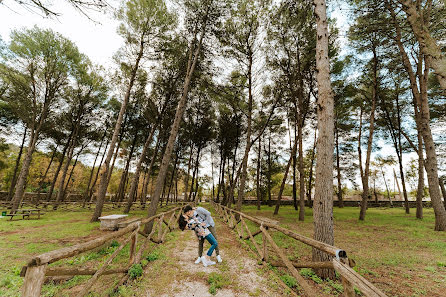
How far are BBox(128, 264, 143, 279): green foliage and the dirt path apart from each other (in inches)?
6.5

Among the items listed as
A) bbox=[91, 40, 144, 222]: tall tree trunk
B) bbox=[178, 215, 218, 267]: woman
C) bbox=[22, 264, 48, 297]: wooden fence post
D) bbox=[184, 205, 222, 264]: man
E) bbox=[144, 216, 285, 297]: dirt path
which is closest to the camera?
bbox=[22, 264, 48, 297]: wooden fence post

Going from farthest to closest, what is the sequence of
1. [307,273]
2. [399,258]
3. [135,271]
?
[399,258] → [307,273] → [135,271]

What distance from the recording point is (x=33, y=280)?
1546 millimetres

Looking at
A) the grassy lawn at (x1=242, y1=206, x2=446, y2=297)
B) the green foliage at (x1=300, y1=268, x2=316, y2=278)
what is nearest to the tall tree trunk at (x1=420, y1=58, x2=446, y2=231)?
the grassy lawn at (x1=242, y1=206, x2=446, y2=297)

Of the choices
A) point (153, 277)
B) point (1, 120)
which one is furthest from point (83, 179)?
point (153, 277)

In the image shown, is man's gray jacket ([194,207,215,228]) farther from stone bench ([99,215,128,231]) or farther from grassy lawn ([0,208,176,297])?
stone bench ([99,215,128,231])

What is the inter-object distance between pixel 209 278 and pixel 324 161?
3781 millimetres

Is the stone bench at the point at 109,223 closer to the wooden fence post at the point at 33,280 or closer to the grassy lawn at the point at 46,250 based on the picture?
the grassy lawn at the point at 46,250

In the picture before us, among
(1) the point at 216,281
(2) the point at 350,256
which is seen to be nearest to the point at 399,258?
(2) the point at 350,256

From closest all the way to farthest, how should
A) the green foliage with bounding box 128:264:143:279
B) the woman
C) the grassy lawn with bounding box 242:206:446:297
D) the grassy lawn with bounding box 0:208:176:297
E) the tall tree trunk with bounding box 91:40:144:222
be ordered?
the grassy lawn with bounding box 0:208:176:297 → the green foliage with bounding box 128:264:143:279 → the grassy lawn with bounding box 242:206:446:297 → the woman → the tall tree trunk with bounding box 91:40:144:222

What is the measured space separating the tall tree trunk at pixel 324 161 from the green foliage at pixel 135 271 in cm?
401

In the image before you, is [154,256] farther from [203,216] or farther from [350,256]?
[350,256]

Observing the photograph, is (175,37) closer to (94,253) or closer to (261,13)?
(261,13)

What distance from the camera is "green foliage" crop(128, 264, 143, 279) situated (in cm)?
362
